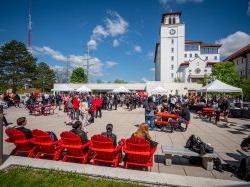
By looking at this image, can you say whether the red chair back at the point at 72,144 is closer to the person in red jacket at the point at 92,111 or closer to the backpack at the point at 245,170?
the backpack at the point at 245,170

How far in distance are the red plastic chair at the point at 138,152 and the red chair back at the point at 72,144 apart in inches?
50.1

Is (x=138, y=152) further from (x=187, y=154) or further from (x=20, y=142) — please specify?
(x=20, y=142)

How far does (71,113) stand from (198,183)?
12270mm

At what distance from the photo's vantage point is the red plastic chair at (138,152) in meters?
5.89

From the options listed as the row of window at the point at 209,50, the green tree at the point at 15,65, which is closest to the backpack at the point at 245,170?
the green tree at the point at 15,65

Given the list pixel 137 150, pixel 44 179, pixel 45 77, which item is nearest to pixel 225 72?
pixel 137 150

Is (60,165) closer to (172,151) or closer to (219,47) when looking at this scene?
(172,151)

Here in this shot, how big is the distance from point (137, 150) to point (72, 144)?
185 centimetres

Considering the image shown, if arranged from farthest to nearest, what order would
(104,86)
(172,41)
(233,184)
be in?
(172,41) → (104,86) → (233,184)

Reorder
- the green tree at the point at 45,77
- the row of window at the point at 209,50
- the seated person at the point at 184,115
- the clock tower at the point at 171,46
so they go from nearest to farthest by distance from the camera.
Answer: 1. the seated person at the point at 184,115
2. the green tree at the point at 45,77
3. the clock tower at the point at 171,46
4. the row of window at the point at 209,50

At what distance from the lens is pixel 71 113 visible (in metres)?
16.0

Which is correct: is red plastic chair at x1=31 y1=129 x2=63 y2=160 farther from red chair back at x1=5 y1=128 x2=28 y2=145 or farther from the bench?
the bench

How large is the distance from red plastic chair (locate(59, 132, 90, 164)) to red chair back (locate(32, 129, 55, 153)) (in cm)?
31

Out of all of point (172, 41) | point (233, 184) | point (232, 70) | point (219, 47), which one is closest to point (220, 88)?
point (233, 184)
